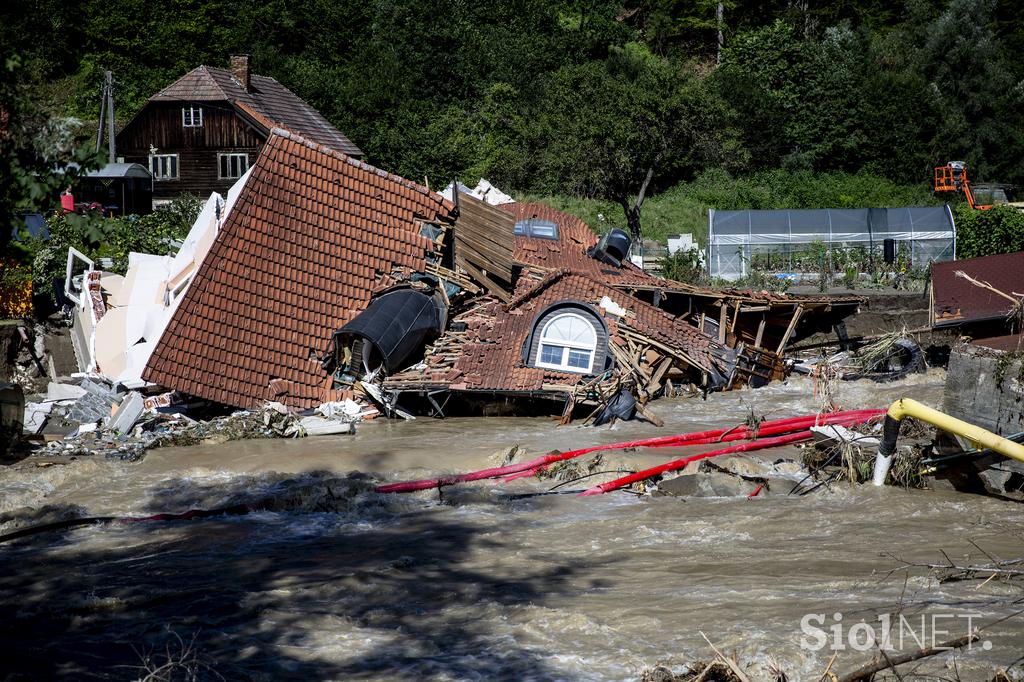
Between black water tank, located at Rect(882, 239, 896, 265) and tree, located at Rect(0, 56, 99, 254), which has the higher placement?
black water tank, located at Rect(882, 239, 896, 265)

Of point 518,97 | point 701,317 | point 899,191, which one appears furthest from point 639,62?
point 701,317

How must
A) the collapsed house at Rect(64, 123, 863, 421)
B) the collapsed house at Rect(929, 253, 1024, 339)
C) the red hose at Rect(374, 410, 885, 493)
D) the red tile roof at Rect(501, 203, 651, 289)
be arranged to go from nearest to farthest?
the red hose at Rect(374, 410, 885, 493) < the collapsed house at Rect(64, 123, 863, 421) < the collapsed house at Rect(929, 253, 1024, 339) < the red tile roof at Rect(501, 203, 651, 289)

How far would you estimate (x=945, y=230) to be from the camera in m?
31.6

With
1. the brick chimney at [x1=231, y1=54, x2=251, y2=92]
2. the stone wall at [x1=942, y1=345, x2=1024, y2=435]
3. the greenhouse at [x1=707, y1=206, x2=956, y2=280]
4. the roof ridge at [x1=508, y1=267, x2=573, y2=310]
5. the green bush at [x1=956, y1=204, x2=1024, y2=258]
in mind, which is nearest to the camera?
the stone wall at [x1=942, y1=345, x2=1024, y2=435]

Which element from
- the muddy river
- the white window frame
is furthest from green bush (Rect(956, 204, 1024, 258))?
the white window frame

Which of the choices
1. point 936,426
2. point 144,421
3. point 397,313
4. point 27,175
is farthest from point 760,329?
point 27,175

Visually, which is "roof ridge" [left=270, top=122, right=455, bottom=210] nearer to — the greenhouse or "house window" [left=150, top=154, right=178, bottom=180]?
the greenhouse

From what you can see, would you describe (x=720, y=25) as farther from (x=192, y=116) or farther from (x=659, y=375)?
(x=659, y=375)

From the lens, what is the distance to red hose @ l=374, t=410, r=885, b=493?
47.4ft

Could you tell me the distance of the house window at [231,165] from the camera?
41312 millimetres

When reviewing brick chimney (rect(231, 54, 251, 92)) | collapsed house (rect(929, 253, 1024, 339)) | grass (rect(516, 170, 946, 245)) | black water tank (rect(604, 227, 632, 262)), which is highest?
brick chimney (rect(231, 54, 251, 92))

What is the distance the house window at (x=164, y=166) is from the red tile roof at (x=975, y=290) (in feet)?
100

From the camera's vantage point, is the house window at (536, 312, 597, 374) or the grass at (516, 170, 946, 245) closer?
the house window at (536, 312, 597, 374)

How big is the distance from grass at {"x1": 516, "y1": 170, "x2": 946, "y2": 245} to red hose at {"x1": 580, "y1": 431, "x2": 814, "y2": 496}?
23.5 m
